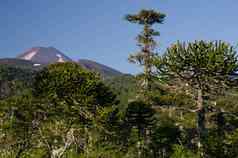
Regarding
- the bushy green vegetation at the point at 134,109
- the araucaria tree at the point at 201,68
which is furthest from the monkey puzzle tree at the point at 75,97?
the araucaria tree at the point at 201,68

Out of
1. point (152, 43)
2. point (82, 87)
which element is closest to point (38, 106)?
point (82, 87)

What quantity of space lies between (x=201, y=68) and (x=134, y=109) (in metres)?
14.5

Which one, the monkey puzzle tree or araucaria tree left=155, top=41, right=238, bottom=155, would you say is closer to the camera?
araucaria tree left=155, top=41, right=238, bottom=155

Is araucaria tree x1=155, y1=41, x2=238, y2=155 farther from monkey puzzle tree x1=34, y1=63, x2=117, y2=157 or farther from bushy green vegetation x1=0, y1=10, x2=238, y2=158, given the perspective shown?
monkey puzzle tree x1=34, y1=63, x2=117, y2=157

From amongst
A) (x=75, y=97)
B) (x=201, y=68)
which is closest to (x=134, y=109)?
(x=75, y=97)

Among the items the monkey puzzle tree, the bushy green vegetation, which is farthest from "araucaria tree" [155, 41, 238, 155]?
Result: the monkey puzzle tree

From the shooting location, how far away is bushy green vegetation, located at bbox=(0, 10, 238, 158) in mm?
32719

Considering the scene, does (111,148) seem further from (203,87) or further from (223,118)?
(223,118)

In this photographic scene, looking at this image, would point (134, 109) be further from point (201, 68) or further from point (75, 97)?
point (201, 68)

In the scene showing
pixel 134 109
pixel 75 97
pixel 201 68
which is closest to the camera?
pixel 201 68

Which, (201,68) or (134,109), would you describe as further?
(134,109)

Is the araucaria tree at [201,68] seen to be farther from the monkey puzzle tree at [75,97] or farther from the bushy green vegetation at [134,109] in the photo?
the monkey puzzle tree at [75,97]

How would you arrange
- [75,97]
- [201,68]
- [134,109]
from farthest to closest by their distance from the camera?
[134,109] → [75,97] → [201,68]

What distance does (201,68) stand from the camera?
33062mm
